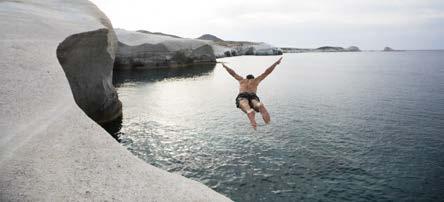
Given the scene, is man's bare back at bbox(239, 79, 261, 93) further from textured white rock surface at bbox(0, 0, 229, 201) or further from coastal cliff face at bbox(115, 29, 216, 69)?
coastal cliff face at bbox(115, 29, 216, 69)

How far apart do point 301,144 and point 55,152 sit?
1568 centimetres

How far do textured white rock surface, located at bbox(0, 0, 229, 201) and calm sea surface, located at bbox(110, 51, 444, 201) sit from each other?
6.47 metres

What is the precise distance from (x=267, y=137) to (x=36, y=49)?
584 inches

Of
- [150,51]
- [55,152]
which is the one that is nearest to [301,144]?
[55,152]

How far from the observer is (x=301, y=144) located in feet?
67.2

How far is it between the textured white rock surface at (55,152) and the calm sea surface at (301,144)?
6.47m

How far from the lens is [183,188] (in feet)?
27.0

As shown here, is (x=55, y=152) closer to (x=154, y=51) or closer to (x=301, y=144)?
(x=301, y=144)

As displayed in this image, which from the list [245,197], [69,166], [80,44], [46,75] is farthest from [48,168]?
[80,44]

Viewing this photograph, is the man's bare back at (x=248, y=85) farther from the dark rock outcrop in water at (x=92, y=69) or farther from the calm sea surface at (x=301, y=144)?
the dark rock outcrop in water at (x=92, y=69)

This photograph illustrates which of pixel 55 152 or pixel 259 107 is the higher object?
pixel 259 107

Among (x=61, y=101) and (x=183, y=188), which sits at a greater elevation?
(x=61, y=101)

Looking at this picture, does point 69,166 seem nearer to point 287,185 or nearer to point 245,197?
point 245,197

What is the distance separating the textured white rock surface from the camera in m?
7.08
